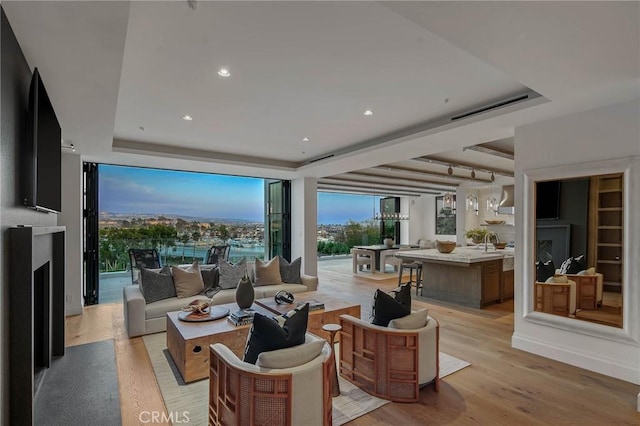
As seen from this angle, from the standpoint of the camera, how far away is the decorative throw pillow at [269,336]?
215 centimetres

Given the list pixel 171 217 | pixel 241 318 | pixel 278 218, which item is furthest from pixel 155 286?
pixel 278 218

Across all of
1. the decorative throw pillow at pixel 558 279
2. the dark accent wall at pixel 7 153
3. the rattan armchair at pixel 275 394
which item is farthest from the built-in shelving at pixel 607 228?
the dark accent wall at pixel 7 153

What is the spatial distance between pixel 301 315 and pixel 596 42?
102 inches

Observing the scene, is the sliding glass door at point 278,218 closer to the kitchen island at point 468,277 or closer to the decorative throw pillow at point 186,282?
the kitchen island at point 468,277

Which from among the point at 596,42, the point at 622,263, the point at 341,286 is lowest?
the point at 341,286

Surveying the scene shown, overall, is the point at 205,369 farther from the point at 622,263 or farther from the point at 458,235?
the point at 458,235

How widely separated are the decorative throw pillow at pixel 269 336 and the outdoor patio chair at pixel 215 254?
5.18 meters

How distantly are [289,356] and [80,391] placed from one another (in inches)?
85.6

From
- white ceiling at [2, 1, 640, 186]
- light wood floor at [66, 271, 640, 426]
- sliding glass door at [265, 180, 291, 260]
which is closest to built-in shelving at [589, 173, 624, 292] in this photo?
white ceiling at [2, 1, 640, 186]

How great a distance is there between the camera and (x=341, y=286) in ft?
25.4

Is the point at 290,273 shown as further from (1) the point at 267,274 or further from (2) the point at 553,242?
(2) the point at 553,242

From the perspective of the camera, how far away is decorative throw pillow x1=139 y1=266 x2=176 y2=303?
4474 mm

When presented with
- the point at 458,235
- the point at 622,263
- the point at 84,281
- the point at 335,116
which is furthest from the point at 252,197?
the point at 622,263

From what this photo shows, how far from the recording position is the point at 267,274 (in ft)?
18.3
